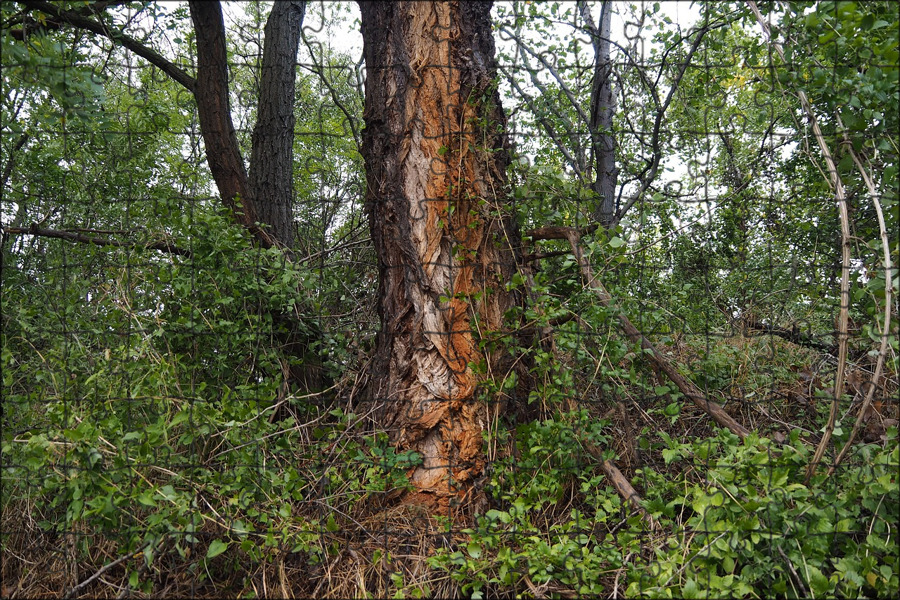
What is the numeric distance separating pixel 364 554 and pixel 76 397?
4.28 ft

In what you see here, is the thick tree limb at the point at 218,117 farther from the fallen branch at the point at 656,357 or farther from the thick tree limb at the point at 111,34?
the fallen branch at the point at 656,357

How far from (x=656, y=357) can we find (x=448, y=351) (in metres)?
0.87

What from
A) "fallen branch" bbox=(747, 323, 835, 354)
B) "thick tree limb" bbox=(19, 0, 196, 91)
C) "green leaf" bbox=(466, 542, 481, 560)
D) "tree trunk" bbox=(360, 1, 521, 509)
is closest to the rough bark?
"thick tree limb" bbox=(19, 0, 196, 91)

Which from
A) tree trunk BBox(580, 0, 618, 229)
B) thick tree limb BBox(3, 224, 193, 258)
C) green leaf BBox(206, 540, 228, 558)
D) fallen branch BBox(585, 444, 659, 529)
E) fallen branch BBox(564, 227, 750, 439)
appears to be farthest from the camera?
tree trunk BBox(580, 0, 618, 229)

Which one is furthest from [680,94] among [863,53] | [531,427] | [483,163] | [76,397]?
[76,397]

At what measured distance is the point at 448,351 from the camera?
8.48ft

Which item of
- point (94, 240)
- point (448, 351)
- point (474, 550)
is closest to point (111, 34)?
point (94, 240)

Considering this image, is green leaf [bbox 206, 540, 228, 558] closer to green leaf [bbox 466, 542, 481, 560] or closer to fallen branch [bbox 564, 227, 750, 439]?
green leaf [bbox 466, 542, 481, 560]

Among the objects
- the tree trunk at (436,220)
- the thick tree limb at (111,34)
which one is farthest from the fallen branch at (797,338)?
the thick tree limb at (111,34)

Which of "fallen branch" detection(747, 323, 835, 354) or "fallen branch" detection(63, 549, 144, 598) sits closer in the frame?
"fallen branch" detection(63, 549, 144, 598)

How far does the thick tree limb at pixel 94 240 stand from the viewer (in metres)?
2.81

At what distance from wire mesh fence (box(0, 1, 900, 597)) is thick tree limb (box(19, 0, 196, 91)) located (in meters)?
0.02

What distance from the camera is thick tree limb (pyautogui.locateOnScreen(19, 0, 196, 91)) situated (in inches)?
114

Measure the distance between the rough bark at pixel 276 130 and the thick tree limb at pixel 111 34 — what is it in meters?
0.51
